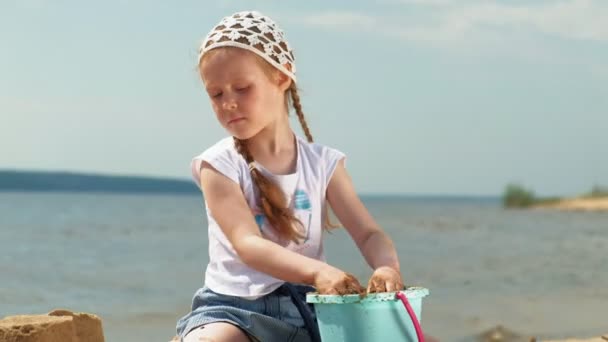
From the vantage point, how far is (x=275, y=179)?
8.05 ft

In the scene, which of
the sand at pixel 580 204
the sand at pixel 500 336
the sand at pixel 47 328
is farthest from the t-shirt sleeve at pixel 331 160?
the sand at pixel 580 204

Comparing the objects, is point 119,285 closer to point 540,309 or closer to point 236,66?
point 540,309

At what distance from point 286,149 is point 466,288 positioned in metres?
5.22

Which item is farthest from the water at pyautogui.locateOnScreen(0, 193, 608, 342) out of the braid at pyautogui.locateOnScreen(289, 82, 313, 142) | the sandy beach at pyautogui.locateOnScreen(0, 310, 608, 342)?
the braid at pyautogui.locateOnScreen(289, 82, 313, 142)

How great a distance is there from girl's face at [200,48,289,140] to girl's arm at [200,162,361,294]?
15cm

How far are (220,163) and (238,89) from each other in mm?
213

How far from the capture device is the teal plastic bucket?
1958mm

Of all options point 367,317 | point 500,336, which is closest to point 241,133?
point 367,317

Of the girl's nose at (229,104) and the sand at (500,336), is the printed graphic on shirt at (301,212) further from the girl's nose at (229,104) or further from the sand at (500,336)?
the sand at (500,336)

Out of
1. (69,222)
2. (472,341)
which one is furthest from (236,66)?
(69,222)

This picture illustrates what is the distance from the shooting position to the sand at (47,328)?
8.11 feet

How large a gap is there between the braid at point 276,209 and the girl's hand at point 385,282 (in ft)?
1.09

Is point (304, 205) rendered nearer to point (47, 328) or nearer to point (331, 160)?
point (331, 160)

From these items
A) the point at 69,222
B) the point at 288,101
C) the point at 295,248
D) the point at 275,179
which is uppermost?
the point at 288,101
